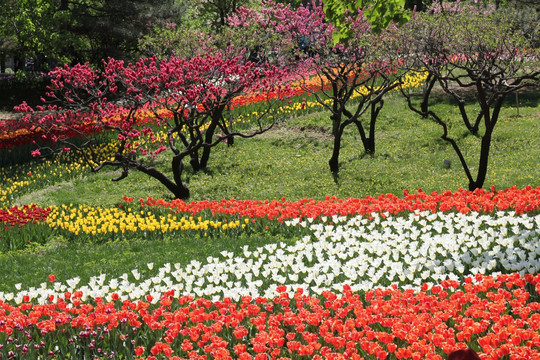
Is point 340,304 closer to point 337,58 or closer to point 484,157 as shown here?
point 484,157

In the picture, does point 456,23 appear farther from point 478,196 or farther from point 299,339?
point 299,339

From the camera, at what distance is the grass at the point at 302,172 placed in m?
13.7

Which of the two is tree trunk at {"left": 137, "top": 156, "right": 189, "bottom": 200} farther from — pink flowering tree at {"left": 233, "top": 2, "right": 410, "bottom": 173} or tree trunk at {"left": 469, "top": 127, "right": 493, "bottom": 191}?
tree trunk at {"left": 469, "top": 127, "right": 493, "bottom": 191}

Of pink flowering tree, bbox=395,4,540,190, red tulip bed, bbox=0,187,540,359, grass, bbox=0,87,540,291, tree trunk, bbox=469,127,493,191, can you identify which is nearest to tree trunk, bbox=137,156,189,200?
grass, bbox=0,87,540,291

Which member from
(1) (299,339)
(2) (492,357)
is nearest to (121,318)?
(1) (299,339)

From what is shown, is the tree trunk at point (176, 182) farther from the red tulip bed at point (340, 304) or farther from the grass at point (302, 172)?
the red tulip bed at point (340, 304)

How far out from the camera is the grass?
13.7 meters

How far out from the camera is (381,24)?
8070mm

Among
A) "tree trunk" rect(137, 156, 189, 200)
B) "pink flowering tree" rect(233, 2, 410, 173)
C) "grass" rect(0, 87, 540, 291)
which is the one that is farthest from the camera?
"pink flowering tree" rect(233, 2, 410, 173)

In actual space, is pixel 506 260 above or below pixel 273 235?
above

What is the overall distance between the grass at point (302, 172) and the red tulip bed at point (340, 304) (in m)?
2.45

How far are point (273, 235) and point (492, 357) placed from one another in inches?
233

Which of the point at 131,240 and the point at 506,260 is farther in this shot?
the point at 131,240

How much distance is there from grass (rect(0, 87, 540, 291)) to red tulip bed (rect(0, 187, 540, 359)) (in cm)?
245
